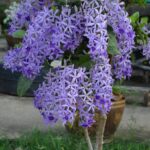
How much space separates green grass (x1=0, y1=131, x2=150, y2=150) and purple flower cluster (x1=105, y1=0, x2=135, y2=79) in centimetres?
166

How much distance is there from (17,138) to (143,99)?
1.98m

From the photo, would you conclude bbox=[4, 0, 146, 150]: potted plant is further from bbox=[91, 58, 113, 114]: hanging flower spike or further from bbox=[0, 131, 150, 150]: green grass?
bbox=[0, 131, 150, 150]: green grass

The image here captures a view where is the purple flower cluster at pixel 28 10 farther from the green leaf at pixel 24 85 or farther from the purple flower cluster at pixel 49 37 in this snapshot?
the green leaf at pixel 24 85

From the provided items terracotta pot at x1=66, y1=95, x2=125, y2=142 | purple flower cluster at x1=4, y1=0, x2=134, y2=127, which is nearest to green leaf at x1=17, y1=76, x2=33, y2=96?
purple flower cluster at x1=4, y1=0, x2=134, y2=127

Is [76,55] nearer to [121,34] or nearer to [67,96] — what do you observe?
[121,34]

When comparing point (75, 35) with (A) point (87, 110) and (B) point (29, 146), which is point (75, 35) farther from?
(B) point (29, 146)

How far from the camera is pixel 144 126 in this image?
5250mm

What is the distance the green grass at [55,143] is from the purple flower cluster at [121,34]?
5.43 ft

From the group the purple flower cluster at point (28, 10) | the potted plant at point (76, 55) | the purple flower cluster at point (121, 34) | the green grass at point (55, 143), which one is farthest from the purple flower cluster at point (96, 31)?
the green grass at point (55, 143)

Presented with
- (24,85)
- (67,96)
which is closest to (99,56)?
(67,96)

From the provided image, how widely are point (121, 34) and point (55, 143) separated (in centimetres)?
194

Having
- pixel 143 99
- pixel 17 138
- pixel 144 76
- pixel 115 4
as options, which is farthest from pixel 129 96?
pixel 115 4

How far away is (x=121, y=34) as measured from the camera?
9.16 ft

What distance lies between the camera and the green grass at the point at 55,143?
14.7 feet
